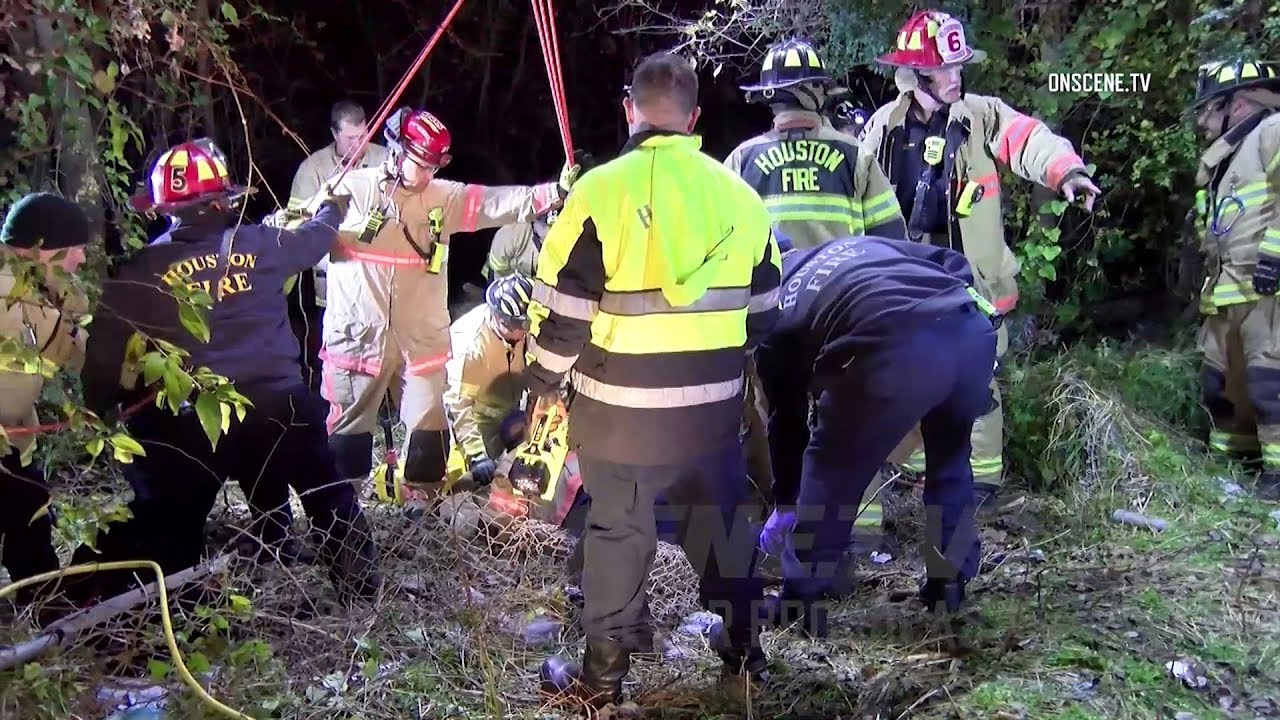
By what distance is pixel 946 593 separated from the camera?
3764 millimetres

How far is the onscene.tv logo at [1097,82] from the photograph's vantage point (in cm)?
613

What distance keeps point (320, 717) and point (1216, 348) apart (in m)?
4.56

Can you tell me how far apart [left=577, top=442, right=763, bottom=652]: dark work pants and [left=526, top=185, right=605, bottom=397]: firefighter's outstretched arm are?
14.8 inches

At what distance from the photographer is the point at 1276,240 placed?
187 inches

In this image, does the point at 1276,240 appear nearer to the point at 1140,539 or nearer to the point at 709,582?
the point at 1140,539

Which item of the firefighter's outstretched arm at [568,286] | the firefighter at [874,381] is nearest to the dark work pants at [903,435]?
the firefighter at [874,381]

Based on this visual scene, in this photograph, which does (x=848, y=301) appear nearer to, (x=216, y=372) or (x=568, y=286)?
(x=568, y=286)

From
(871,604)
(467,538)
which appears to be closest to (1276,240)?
(871,604)

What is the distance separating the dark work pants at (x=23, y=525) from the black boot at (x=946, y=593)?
3.07 metres

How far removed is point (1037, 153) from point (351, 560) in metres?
3.40

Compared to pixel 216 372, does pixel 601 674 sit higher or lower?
lower

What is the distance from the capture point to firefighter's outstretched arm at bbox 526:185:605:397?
9.61 ft

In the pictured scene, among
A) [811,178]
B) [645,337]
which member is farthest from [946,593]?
[811,178]

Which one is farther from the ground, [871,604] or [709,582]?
[709,582]
